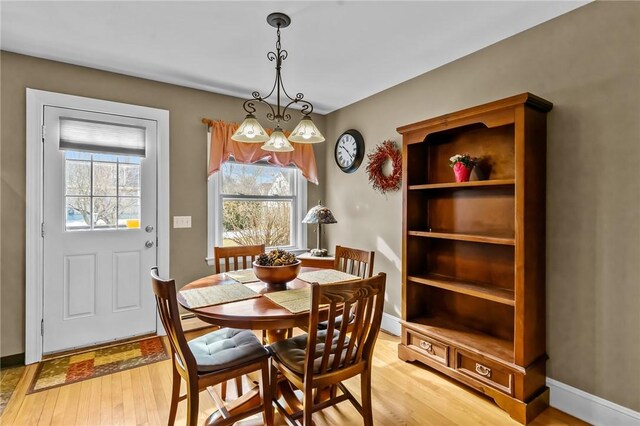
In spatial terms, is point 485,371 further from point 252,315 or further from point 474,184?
point 252,315

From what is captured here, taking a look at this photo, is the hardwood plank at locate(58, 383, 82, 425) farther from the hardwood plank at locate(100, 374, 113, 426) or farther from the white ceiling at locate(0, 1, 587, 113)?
the white ceiling at locate(0, 1, 587, 113)

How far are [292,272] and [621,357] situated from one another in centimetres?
196

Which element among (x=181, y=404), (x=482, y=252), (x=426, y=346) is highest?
(x=482, y=252)

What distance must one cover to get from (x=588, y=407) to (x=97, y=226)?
154 inches

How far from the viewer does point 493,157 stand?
94.1 inches

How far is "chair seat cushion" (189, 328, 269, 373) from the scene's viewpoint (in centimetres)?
164

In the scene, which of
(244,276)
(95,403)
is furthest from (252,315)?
(95,403)

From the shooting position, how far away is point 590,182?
76.6 inches

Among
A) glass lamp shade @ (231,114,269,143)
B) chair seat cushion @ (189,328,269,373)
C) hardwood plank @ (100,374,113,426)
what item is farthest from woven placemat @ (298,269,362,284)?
hardwood plank @ (100,374,113,426)

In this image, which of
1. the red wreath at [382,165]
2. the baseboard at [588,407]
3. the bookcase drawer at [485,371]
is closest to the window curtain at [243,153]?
→ the red wreath at [382,165]

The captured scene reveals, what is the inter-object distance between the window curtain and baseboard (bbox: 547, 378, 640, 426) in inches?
117

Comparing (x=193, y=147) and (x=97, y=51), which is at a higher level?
(x=97, y=51)

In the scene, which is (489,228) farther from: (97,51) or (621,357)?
(97,51)

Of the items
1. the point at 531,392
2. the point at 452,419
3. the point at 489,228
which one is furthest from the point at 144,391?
the point at 489,228
